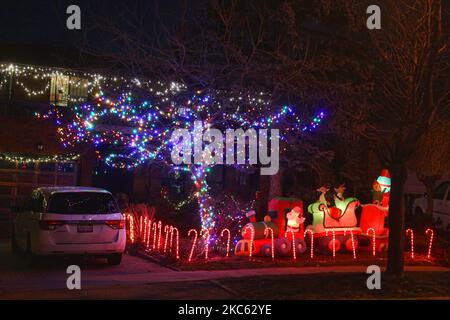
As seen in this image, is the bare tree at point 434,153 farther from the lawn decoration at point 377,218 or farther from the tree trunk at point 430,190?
the lawn decoration at point 377,218

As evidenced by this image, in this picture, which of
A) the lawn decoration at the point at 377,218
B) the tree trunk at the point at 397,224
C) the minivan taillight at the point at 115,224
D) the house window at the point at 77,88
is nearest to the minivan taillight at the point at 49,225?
the minivan taillight at the point at 115,224

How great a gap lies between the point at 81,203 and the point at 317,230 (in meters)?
5.68

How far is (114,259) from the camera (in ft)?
41.6

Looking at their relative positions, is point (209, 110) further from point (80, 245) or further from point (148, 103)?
point (80, 245)

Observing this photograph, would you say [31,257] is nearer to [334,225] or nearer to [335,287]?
[335,287]

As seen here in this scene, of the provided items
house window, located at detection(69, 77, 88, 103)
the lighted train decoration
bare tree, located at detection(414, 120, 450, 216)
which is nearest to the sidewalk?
the lighted train decoration

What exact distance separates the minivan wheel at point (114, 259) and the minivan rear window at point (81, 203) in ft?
2.96

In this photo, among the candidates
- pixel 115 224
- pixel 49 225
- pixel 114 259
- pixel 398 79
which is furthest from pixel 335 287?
pixel 49 225

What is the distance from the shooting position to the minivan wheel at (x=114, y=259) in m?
12.6

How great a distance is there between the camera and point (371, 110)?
525 inches

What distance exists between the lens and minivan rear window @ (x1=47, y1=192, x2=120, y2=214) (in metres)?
12.1

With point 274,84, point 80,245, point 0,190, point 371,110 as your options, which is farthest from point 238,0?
point 0,190

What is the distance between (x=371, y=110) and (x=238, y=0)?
3956 millimetres
